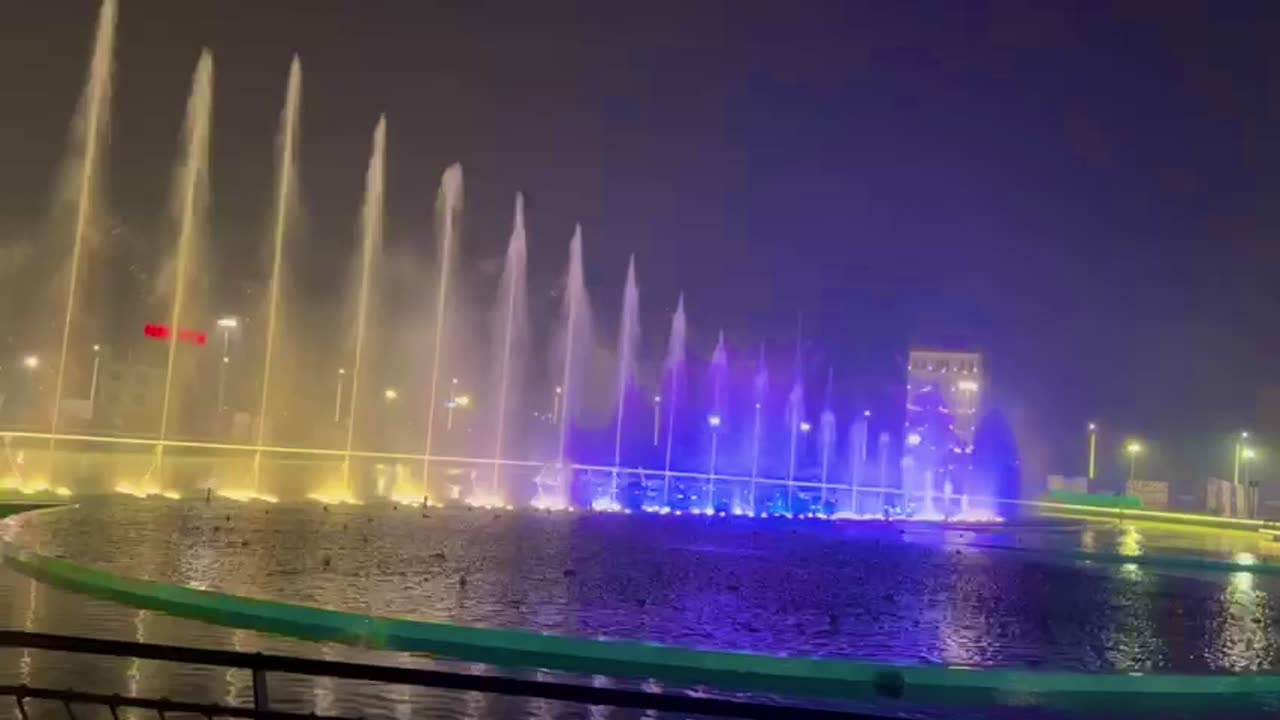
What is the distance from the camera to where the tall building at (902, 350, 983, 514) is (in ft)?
337

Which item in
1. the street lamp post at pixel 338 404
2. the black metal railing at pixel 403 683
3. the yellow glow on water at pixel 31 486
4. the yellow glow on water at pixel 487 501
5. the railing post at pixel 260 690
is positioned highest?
the street lamp post at pixel 338 404

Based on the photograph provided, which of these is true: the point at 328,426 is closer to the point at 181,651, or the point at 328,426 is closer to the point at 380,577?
the point at 380,577

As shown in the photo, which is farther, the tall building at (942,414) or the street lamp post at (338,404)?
the tall building at (942,414)

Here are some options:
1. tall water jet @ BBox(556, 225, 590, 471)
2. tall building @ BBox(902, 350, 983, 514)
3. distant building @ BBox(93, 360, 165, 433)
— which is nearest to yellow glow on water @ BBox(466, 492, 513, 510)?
tall water jet @ BBox(556, 225, 590, 471)

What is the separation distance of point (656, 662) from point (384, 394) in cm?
7314

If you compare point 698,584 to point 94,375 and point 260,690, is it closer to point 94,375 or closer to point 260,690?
point 260,690

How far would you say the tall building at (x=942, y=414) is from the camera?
10262 cm

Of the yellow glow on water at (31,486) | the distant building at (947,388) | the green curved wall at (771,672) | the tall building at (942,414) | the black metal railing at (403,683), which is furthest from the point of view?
the distant building at (947,388)

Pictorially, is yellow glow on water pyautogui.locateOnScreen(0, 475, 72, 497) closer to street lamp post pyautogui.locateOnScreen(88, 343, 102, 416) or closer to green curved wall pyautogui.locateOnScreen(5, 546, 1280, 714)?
green curved wall pyautogui.locateOnScreen(5, 546, 1280, 714)

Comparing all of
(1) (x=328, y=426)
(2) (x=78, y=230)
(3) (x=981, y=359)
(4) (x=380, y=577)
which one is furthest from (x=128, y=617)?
(3) (x=981, y=359)

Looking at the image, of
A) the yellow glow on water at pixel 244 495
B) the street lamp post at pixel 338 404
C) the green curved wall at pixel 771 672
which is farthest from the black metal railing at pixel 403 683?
the street lamp post at pixel 338 404

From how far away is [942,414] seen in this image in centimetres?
13012

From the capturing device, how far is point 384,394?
81.2m

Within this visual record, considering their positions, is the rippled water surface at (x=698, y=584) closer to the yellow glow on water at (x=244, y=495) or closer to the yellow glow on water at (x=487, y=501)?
the yellow glow on water at (x=244, y=495)
